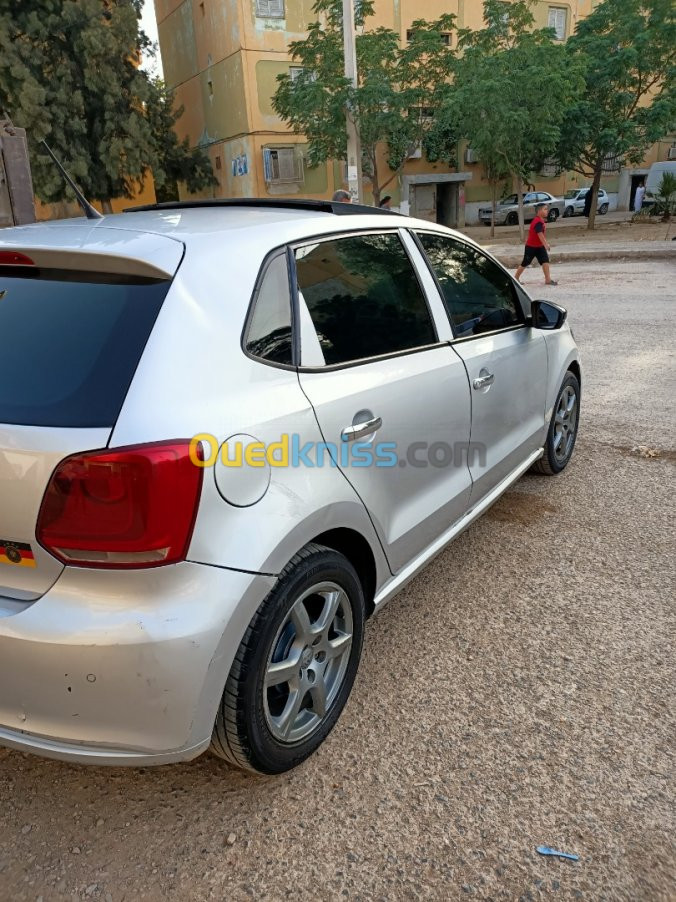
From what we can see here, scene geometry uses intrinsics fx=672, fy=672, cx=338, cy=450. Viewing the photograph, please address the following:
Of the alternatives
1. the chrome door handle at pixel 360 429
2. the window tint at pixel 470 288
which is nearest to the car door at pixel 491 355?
the window tint at pixel 470 288

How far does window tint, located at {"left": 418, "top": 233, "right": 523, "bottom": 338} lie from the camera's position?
9.67 feet

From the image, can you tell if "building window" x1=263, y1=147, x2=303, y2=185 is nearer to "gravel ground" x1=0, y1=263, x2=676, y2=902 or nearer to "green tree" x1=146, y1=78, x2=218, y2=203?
"green tree" x1=146, y1=78, x2=218, y2=203

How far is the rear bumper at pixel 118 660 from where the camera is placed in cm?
159

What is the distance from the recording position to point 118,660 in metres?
1.58

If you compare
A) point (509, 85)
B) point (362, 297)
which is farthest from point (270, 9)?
point (362, 297)

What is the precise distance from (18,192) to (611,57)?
2633cm

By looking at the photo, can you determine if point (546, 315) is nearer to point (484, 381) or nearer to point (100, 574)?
point (484, 381)

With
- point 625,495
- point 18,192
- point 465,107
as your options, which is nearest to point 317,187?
point 465,107

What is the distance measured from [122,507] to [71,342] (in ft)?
1.58

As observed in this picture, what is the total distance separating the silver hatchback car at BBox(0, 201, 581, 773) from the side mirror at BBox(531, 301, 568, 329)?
1.29 m

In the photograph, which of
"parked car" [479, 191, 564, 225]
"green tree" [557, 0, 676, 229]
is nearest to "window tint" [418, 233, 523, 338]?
"green tree" [557, 0, 676, 229]

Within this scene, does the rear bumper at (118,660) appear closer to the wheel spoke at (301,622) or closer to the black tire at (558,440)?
the wheel spoke at (301,622)

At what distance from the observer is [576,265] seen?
17.0 meters

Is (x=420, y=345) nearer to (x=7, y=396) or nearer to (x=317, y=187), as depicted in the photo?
(x=7, y=396)
